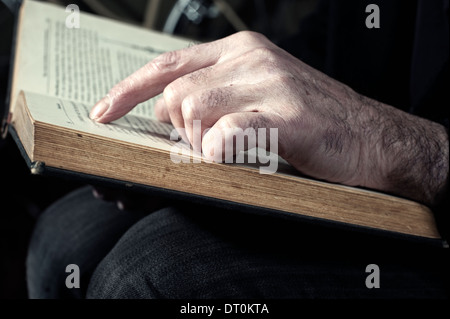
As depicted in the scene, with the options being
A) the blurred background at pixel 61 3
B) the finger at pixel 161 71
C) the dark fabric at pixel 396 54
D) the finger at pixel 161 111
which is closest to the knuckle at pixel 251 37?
the finger at pixel 161 71

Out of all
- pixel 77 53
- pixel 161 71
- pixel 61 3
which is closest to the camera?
pixel 161 71

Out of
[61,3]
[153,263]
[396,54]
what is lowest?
[153,263]

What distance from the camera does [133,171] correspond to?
13.5 inches

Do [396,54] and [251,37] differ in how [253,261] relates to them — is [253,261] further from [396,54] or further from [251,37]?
[396,54]

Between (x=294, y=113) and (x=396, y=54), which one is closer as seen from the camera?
(x=294, y=113)

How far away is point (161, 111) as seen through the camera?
21.1 inches

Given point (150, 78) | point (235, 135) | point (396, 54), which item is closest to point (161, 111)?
point (150, 78)

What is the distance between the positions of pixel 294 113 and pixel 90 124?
167 mm

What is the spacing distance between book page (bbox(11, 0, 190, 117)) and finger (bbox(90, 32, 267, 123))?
2.8 inches

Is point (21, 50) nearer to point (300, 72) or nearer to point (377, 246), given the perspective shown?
point (300, 72)

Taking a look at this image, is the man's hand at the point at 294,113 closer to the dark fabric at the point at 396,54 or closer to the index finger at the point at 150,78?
the index finger at the point at 150,78

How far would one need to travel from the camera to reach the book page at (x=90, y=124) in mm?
360

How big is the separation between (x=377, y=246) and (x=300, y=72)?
191mm

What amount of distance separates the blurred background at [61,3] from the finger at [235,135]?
511 millimetres
